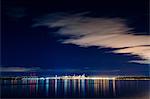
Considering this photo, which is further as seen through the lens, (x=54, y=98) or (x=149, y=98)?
(x=54, y=98)

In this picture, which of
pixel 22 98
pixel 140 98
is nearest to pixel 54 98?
pixel 22 98

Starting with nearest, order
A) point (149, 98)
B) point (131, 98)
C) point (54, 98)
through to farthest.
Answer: point (149, 98) < point (131, 98) < point (54, 98)

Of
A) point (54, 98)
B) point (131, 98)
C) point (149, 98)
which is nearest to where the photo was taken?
point (149, 98)

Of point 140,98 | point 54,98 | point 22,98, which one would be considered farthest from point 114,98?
point 22,98

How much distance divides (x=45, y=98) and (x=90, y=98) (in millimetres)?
4385

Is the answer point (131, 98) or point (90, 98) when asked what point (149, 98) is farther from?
point (90, 98)

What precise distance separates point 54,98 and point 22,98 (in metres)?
3.23

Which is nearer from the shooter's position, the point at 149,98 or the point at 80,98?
the point at 149,98

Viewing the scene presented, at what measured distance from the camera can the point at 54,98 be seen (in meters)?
32.6

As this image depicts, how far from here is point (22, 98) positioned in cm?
3142

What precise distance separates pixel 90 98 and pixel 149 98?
6.42 metres

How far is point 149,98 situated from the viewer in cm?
2778

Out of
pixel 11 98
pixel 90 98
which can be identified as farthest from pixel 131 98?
pixel 11 98

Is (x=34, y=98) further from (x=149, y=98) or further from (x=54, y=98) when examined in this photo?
(x=149, y=98)
